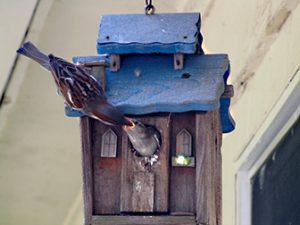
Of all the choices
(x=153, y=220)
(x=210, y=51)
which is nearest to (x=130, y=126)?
(x=153, y=220)

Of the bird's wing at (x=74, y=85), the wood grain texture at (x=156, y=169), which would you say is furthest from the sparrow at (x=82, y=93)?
the wood grain texture at (x=156, y=169)

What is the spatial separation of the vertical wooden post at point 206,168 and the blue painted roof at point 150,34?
0.41ft

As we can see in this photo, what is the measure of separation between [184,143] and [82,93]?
0.75 feet

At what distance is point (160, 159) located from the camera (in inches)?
71.1

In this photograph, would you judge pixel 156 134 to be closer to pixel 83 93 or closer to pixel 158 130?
pixel 158 130

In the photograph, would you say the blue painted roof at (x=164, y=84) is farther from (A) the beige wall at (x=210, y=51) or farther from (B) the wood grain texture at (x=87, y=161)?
(A) the beige wall at (x=210, y=51)

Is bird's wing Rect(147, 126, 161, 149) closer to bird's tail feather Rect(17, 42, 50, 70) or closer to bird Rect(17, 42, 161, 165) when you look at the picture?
bird Rect(17, 42, 161, 165)

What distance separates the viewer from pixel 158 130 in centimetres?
181

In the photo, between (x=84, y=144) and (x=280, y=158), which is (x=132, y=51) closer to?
(x=84, y=144)

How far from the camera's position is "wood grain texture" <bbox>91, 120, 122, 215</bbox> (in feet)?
6.00

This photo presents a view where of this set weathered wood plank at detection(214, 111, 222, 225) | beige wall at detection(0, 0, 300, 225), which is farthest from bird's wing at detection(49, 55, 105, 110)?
beige wall at detection(0, 0, 300, 225)

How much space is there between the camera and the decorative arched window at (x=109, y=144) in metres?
1.82

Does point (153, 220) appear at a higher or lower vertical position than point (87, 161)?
lower

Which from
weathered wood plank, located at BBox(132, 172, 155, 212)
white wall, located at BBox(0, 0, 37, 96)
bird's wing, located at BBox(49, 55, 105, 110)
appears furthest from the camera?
white wall, located at BBox(0, 0, 37, 96)
